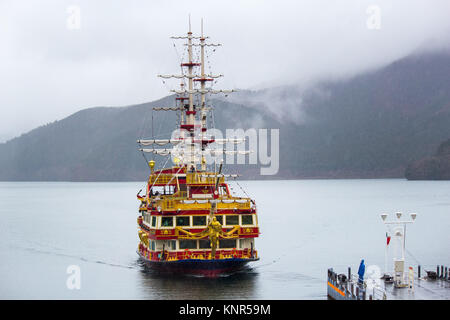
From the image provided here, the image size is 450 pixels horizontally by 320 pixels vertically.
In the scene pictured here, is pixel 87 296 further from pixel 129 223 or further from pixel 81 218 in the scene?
pixel 81 218

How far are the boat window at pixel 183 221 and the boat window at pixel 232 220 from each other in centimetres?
279

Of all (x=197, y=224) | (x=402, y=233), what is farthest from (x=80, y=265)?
(x=402, y=233)

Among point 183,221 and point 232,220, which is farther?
point 232,220

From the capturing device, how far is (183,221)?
4912 cm

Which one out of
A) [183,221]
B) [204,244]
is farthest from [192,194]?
[204,244]

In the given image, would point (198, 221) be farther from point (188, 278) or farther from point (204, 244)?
point (188, 278)

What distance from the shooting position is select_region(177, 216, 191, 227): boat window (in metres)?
49.0

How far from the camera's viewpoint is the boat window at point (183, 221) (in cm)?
4903

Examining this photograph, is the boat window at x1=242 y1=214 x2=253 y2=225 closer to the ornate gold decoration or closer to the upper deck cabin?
the upper deck cabin

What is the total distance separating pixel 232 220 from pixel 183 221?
3595mm
